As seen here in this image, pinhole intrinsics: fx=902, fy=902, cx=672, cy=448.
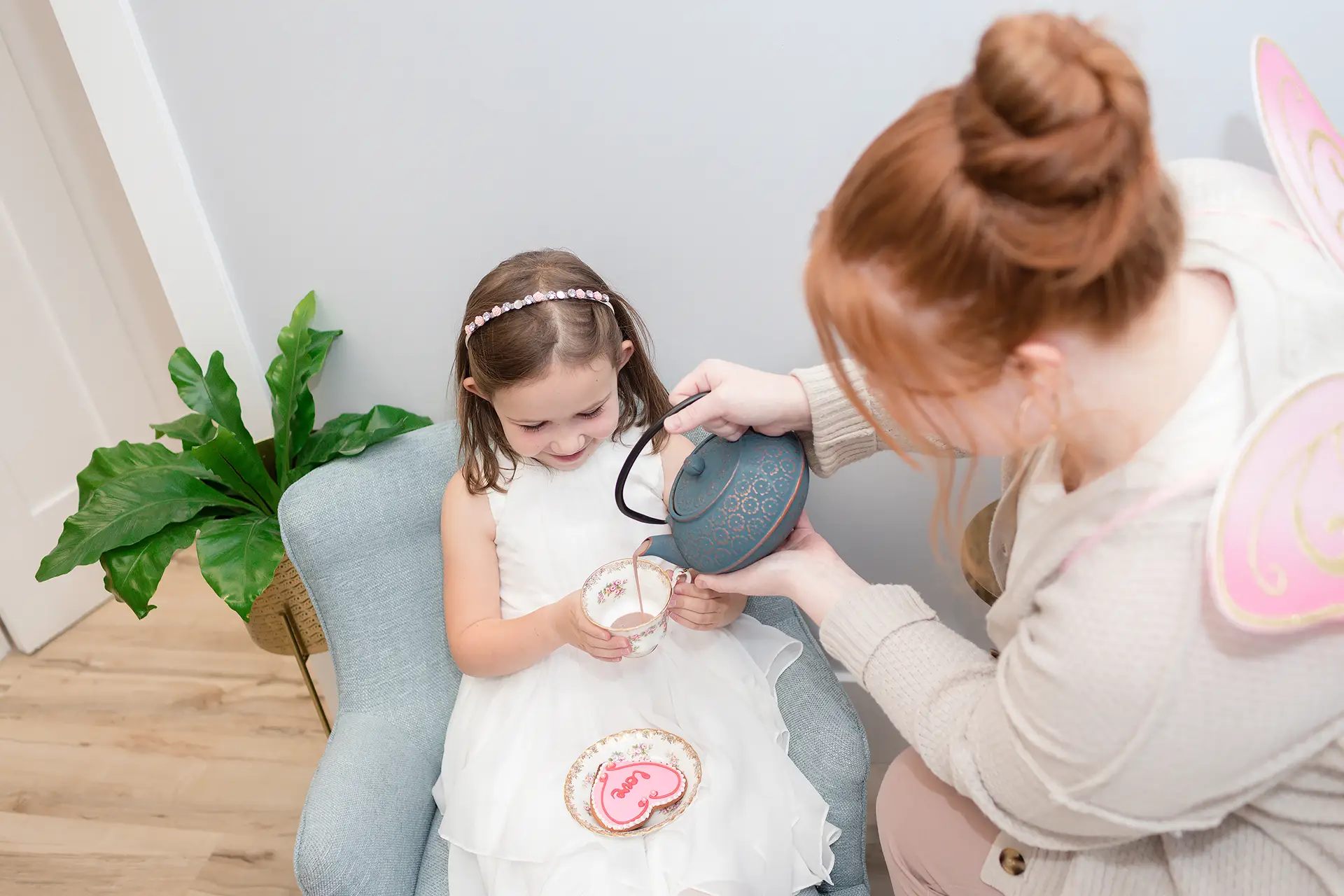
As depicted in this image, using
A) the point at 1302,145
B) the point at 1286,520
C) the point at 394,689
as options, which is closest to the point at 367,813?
the point at 394,689

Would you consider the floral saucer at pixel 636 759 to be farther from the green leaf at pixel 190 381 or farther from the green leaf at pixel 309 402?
the green leaf at pixel 190 381

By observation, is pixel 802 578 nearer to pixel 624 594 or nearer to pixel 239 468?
pixel 624 594

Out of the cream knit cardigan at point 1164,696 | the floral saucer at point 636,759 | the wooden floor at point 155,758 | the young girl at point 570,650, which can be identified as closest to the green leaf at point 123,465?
the young girl at point 570,650

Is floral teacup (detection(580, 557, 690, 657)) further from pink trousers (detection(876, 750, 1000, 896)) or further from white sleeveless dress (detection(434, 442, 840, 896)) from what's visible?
pink trousers (detection(876, 750, 1000, 896))

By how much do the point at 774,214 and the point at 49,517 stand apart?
6.76ft

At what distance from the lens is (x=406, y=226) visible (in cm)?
145

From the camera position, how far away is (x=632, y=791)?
1.13 m

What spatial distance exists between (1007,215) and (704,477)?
0.54m

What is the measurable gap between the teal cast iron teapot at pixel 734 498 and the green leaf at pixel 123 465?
0.86 meters

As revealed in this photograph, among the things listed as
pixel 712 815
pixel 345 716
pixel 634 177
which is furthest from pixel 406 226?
pixel 712 815

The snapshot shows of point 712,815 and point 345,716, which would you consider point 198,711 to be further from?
point 712,815

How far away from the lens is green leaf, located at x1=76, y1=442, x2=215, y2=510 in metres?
1.50

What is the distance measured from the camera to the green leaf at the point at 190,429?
1569 millimetres

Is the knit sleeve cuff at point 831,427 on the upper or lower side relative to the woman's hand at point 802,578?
upper
